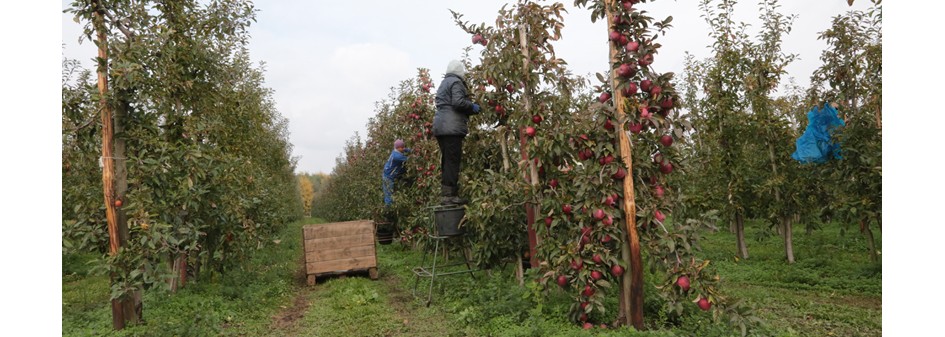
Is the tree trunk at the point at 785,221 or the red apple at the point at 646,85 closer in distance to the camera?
the red apple at the point at 646,85

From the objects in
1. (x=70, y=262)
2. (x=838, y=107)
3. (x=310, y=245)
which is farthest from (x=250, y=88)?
(x=838, y=107)

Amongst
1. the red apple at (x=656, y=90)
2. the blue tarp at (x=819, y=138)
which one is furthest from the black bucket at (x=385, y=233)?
the red apple at (x=656, y=90)

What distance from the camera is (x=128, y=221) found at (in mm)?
4582

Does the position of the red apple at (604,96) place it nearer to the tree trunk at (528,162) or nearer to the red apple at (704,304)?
the tree trunk at (528,162)

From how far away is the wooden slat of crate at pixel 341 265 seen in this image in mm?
7664

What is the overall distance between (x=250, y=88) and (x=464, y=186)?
23.7 feet

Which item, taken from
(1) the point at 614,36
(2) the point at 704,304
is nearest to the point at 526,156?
(1) the point at 614,36

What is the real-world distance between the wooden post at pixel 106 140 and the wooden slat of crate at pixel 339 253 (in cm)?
303

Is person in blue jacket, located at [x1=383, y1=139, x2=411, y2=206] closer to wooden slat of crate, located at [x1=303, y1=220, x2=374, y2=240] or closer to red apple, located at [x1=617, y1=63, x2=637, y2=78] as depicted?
wooden slat of crate, located at [x1=303, y1=220, x2=374, y2=240]

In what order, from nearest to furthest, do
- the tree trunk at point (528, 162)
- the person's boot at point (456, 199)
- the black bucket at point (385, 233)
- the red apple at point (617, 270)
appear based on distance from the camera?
the red apple at point (617, 270) → the tree trunk at point (528, 162) → the person's boot at point (456, 199) → the black bucket at point (385, 233)

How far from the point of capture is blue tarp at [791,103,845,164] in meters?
6.77

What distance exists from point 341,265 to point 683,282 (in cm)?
510

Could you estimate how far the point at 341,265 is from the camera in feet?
25.6

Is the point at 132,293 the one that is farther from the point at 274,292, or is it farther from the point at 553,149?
the point at 553,149
